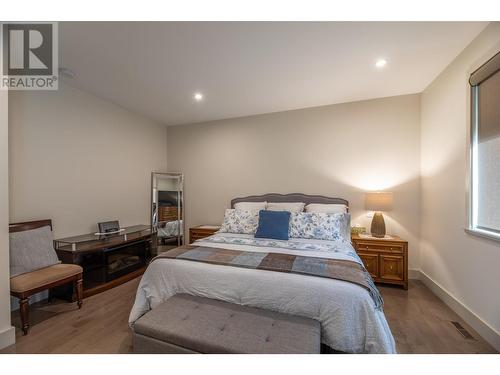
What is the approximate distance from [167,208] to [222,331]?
3.23m

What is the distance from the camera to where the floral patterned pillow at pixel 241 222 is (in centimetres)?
302

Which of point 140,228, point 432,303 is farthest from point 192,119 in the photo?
point 432,303

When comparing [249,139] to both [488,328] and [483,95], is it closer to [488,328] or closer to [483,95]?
[483,95]

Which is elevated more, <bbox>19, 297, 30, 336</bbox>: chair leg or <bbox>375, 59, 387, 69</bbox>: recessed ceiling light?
<bbox>375, 59, 387, 69</bbox>: recessed ceiling light

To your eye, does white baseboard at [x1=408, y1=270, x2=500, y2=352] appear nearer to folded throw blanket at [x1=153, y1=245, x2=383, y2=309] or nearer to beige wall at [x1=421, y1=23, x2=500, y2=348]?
beige wall at [x1=421, y1=23, x2=500, y2=348]

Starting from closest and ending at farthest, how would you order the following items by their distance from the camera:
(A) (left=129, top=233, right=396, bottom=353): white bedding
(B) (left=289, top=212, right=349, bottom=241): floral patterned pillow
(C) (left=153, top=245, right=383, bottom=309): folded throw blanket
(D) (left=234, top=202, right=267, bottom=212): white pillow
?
1. (A) (left=129, top=233, right=396, bottom=353): white bedding
2. (C) (left=153, top=245, right=383, bottom=309): folded throw blanket
3. (B) (left=289, top=212, right=349, bottom=241): floral patterned pillow
4. (D) (left=234, top=202, right=267, bottom=212): white pillow

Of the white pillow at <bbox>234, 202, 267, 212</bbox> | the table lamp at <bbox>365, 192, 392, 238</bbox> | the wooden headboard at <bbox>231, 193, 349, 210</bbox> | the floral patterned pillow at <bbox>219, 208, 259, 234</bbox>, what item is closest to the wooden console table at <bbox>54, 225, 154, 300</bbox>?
the floral patterned pillow at <bbox>219, 208, 259, 234</bbox>

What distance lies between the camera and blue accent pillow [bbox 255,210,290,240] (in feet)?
8.75

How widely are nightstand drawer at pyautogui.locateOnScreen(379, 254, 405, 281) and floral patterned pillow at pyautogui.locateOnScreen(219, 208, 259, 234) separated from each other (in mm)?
1725

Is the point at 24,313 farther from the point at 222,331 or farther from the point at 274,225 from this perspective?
the point at 274,225

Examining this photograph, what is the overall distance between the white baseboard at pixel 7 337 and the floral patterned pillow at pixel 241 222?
213 cm

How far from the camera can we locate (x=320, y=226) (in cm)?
268

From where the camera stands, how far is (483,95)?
1853 millimetres

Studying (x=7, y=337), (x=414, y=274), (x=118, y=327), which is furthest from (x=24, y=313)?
(x=414, y=274)
